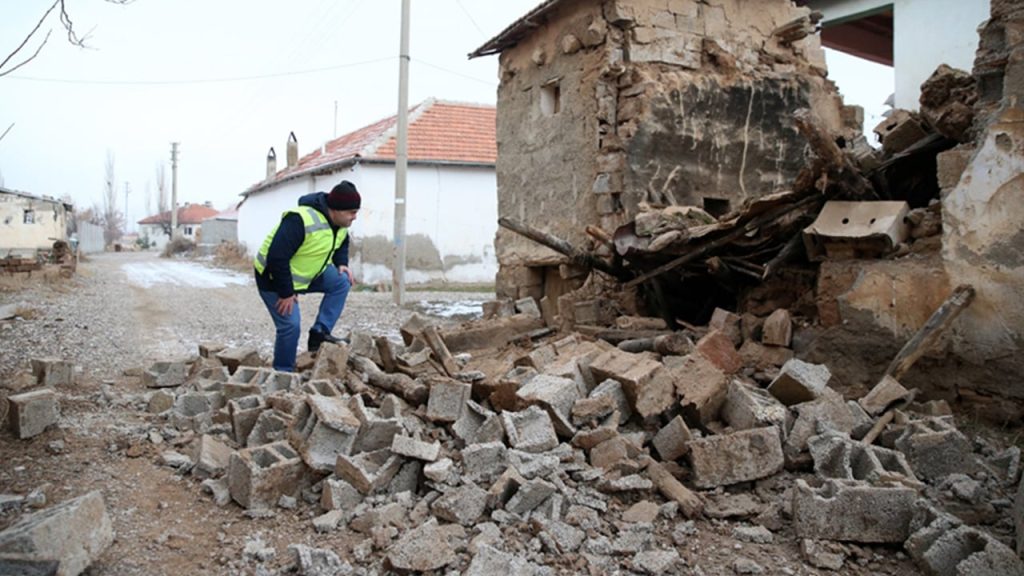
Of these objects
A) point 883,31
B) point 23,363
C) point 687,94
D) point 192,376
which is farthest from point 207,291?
point 883,31

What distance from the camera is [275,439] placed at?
4027 millimetres

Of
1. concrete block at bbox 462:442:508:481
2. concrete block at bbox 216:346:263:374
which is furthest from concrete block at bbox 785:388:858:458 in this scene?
concrete block at bbox 216:346:263:374

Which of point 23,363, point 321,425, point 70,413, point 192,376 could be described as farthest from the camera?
point 23,363

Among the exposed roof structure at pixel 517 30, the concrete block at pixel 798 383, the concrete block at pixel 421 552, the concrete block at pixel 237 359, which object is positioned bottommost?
the concrete block at pixel 421 552

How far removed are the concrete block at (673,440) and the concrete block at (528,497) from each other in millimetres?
878

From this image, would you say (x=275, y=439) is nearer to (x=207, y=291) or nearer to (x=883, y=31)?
(x=207, y=291)

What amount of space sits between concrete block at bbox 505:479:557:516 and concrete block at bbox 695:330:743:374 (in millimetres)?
1867

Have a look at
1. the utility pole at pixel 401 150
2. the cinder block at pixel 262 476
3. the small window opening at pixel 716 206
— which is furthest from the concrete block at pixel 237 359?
the utility pole at pixel 401 150

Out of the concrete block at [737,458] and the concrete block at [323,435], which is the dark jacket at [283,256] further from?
the concrete block at [737,458]

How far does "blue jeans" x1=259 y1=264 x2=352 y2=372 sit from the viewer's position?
5.45 meters

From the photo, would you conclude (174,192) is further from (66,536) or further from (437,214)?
(66,536)

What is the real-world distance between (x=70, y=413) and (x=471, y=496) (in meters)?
3.18

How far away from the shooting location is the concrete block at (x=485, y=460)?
3.64 meters

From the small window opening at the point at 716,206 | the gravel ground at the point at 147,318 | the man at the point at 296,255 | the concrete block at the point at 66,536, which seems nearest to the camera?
the concrete block at the point at 66,536
